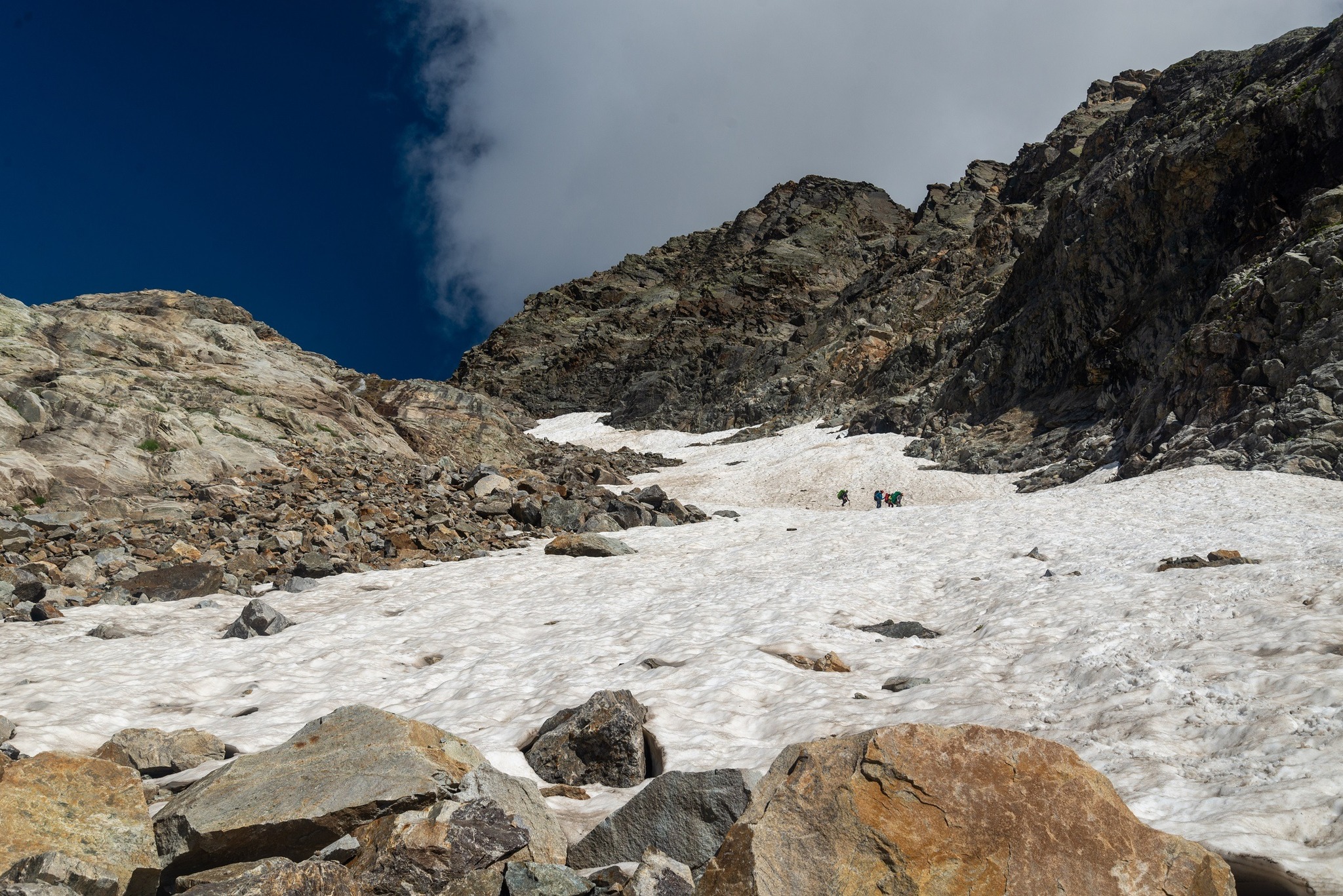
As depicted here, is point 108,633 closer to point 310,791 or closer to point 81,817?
point 81,817

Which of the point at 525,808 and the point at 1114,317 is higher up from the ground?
the point at 1114,317

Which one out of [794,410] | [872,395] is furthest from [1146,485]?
[794,410]

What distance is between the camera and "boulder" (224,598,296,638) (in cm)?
1190

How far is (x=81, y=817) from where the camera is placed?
4441mm

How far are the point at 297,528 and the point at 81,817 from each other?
14.3 meters

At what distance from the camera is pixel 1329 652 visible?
634 cm

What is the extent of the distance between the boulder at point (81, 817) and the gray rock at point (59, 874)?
11cm

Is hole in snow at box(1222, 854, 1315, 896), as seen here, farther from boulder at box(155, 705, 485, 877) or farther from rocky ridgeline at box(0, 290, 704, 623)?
rocky ridgeline at box(0, 290, 704, 623)

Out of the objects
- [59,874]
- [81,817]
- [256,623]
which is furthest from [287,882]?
[256,623]

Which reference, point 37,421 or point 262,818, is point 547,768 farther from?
point 37,421

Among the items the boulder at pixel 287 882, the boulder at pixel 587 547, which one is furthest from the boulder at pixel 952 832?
the boulder at pixel 587 547

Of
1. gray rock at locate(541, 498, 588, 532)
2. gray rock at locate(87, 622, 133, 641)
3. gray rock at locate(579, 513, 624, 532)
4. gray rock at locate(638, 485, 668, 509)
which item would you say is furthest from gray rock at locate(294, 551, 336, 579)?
gray rock at locate(638, 485, 668, 509)

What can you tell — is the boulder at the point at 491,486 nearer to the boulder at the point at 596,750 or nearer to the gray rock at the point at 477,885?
the boulder at the point at 596,750

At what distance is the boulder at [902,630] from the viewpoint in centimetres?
1041
